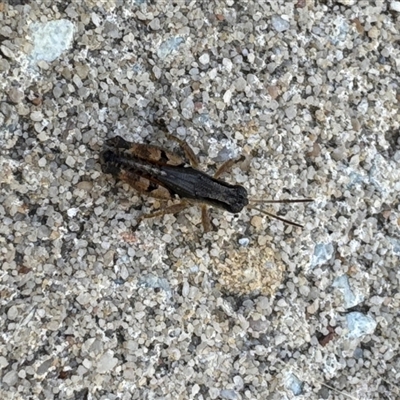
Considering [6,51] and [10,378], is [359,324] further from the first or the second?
[6,51]

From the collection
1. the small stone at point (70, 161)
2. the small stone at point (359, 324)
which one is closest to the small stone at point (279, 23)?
the small stone at point (70, 161)

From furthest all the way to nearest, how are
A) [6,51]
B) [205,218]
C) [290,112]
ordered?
[290,112] → [205,218] → [6,51]

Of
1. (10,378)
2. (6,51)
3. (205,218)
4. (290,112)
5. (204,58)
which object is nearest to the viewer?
(10,378)

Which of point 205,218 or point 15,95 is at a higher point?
point 15,95

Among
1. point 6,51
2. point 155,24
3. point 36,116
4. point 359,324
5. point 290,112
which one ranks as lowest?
point 359,324

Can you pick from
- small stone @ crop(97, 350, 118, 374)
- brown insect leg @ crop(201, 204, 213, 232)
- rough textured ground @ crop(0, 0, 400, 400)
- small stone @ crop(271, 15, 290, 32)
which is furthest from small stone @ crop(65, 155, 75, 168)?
small stone @ crop(271, 15, 290, 32)

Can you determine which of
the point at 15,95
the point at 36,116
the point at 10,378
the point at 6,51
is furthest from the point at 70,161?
the point at 10,378

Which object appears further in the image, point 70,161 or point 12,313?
point 70,161

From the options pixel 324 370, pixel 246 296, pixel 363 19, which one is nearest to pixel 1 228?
pixel 246 296

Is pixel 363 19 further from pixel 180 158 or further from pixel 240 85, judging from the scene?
pixel 180 158
